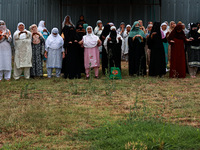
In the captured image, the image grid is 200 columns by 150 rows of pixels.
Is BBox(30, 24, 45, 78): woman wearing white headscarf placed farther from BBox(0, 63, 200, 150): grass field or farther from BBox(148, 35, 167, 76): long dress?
BBox(148, 35, 167, 76): long dress

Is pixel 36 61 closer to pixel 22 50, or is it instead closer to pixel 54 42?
pixel 22 50

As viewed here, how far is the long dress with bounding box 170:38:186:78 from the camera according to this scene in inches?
436

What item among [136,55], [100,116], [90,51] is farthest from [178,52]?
[100,116]

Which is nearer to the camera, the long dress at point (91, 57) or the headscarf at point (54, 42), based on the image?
the long dress at point (91, 57)

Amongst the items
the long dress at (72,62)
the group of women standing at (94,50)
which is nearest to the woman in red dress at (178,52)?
the group of women standing at (94,50)

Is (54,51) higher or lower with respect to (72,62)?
higher

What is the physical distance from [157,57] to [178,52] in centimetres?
60

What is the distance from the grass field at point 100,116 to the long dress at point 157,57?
1.52 metres

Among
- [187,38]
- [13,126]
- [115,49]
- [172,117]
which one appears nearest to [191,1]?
[187,38]

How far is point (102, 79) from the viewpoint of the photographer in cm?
1074

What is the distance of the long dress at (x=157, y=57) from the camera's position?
440 inches

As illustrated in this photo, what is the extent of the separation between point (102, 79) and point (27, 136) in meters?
5.87

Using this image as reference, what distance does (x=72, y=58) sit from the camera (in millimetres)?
11219

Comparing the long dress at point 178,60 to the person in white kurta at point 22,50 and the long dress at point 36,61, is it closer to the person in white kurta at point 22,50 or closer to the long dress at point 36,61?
the long dress at point 36,61
